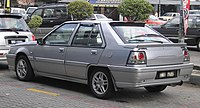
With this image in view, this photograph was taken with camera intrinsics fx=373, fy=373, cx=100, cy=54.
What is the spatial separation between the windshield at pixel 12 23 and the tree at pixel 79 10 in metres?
9.22

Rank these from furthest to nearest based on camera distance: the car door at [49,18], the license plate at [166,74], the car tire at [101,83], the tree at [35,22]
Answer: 1. the car door at [49,18]
2. the tree at [35,22]
3. the car tire at [101,83]
4. the license plate at [166,74]

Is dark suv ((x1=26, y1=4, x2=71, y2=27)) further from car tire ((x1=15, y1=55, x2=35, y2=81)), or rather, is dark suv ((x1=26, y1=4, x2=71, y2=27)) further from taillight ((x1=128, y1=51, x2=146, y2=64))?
taillight ((x1=128, y1=51, x2=146, y2=64))

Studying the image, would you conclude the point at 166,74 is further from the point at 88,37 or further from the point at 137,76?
the point at 88,37

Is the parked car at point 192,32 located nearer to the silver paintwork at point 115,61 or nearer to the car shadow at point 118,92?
the car shadow at point 118,92

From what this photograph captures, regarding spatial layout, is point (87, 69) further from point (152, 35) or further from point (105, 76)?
point (152, 35)

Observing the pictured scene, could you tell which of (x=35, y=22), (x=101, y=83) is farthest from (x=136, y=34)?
(x=35, y=22)

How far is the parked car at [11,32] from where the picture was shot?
10.9 m

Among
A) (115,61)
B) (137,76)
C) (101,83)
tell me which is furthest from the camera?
(101,83)

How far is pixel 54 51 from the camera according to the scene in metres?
8.37

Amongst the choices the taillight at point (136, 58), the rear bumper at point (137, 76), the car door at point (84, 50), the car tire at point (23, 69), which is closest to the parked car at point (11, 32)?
the car tire at point (23, 69)

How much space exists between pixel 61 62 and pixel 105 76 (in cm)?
130

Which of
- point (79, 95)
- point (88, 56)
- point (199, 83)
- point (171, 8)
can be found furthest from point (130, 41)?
point (171, 8)

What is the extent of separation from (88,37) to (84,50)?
297mm

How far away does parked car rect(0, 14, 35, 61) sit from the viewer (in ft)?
35.7
